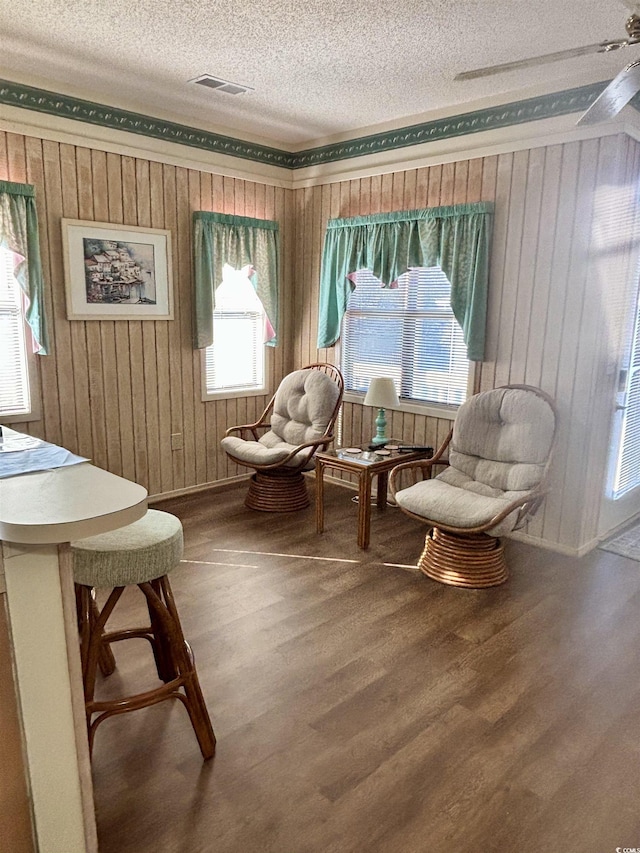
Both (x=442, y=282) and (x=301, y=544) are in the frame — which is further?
(x=442, y=282)

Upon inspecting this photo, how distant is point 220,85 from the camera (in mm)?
3578

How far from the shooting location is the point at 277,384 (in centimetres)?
518

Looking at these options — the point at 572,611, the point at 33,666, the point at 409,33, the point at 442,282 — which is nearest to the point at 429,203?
the point at 442,282

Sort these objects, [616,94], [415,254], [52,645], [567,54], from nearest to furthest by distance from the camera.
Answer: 1. [52,645]
2. [567,54]
3. [616,94]
4. [415,254]

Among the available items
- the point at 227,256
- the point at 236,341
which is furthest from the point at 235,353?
the point at 227,256

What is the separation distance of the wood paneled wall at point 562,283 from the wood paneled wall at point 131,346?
1.72 m

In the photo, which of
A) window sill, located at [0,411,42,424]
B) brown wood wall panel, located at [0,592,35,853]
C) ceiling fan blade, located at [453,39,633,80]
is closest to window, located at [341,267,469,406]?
ceiling fan blade, located at [453,39,633,80]

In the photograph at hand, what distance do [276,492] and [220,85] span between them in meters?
2.66

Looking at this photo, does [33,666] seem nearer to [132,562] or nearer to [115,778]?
[132,562]

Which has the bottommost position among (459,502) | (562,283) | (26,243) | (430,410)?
(459,502)

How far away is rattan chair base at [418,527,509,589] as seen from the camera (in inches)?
127

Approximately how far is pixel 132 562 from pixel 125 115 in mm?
3269

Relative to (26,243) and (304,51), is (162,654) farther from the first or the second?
(304,51)

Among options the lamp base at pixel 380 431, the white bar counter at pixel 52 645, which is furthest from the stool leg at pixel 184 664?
the lamp base at pixel 380 431
